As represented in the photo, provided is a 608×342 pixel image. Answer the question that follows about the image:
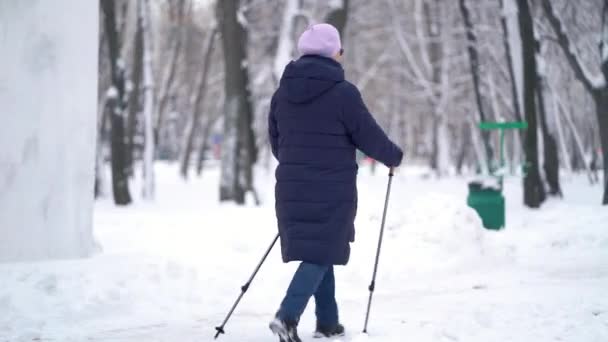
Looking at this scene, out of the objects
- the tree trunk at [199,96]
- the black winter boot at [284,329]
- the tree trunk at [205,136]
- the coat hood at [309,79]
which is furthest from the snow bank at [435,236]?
the tree trunk at [205,136]

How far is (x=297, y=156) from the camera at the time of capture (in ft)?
13.9

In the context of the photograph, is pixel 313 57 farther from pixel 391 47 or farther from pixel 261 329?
pixel 391 47

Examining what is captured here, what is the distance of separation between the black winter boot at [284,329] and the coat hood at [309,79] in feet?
4.13

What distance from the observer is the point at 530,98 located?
41.8 ft

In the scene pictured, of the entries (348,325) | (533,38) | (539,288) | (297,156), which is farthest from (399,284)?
(533,38)

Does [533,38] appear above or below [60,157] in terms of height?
above

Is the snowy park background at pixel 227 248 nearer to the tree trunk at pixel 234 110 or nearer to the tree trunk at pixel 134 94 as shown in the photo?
the tree trunk at pixel 234 110

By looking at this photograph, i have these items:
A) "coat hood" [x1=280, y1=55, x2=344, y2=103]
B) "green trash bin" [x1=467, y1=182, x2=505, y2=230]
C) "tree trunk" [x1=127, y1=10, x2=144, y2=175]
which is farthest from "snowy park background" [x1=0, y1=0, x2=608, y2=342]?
"tree trunk" [x1=127, y1=10, x2=144, y2=175]

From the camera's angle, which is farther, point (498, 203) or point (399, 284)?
point (498, 203)

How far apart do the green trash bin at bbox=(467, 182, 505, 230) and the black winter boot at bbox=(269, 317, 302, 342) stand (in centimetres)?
680

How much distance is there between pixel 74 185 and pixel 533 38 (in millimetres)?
9121

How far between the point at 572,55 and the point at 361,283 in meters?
7.57

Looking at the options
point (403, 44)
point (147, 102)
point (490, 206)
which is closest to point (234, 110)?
point (147, 102)

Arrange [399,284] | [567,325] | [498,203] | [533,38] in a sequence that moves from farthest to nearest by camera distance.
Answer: [533,38]
[498,203]
[399,284]
[567,325]
